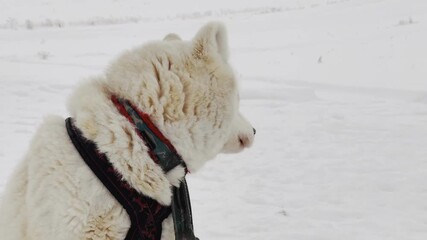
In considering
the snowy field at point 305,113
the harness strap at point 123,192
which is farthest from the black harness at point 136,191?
the snowy field at point 305,113

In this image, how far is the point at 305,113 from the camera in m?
7.79

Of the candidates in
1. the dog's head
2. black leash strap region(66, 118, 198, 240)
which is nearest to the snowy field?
the dog's head

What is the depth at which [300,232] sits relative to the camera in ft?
13.5

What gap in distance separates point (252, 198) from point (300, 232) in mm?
804

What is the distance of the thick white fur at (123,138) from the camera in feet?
6.11

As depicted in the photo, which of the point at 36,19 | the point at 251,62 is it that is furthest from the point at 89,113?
the point at 36,19

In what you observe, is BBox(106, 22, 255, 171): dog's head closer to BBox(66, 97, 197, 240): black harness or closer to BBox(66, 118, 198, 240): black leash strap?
BBox(66, 97, 197, 240): black harness

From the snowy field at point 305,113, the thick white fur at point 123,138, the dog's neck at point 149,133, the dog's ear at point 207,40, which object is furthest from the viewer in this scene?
the snowy field at point 305,113

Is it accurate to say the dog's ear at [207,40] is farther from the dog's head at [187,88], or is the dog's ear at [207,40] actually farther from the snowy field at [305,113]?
the snowy field at [305,113]

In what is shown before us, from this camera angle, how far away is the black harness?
6.22 feet

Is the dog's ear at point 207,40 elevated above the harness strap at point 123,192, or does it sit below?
above

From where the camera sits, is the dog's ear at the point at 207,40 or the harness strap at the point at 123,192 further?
the dog's ear at the point at 207,40

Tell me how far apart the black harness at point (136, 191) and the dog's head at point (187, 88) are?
0.18 feet

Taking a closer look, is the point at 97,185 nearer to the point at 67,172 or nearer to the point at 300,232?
the point at 67,172
